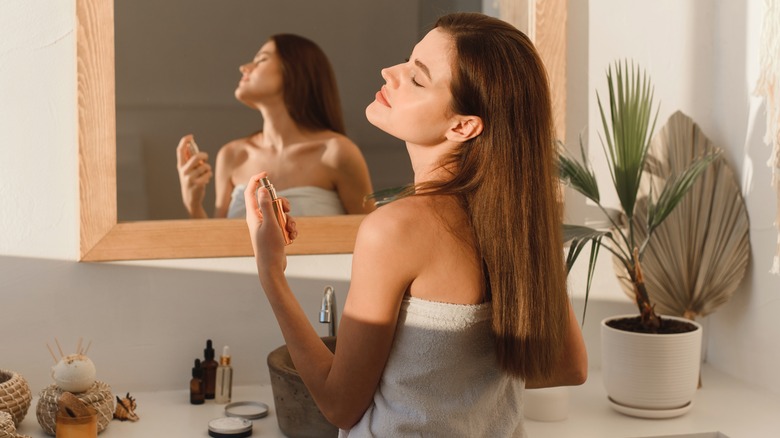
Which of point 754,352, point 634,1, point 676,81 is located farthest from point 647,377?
point 634,1

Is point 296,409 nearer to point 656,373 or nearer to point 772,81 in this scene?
point 656,373

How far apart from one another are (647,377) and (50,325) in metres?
1.21

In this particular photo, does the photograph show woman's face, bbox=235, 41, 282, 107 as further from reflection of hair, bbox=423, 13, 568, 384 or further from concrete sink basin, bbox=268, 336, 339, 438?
reflection of hair, bbox=423, 13, 568, 384

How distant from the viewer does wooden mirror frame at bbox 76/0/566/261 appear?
181 cm

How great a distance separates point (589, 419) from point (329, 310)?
1.86ft

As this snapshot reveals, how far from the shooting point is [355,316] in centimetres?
112

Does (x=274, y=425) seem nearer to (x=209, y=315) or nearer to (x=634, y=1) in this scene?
(x=209, y=315)

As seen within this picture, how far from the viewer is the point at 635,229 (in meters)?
2.08

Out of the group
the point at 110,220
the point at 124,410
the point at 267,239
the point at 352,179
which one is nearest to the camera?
the point at 267,239

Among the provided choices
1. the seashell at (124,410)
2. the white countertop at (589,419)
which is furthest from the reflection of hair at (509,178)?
the seashell at (124,410)

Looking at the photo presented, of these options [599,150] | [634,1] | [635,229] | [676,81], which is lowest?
[635,229]

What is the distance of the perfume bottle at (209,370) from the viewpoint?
1885 mm

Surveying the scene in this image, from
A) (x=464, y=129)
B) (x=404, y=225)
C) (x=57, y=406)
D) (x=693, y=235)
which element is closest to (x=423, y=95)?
(x=464, y=129)

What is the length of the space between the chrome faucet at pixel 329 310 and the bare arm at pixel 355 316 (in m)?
0.51
